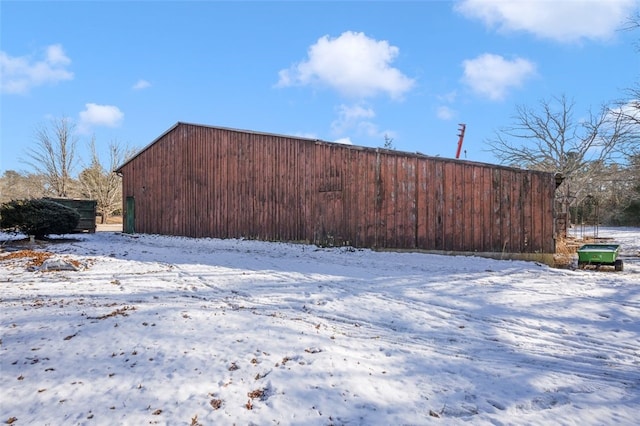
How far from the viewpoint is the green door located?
21227 mm

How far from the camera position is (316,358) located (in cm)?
370

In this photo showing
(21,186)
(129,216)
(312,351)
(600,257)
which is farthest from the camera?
(21,186)

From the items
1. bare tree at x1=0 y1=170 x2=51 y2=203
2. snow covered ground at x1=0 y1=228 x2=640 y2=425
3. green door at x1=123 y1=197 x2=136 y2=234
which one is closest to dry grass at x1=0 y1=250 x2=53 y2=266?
snow covered ground at x1=0 y1=228 x2=640 y2=425

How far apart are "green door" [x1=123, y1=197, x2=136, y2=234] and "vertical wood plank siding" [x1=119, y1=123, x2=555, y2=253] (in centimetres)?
38

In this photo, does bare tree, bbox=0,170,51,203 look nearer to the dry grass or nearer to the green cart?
the dry grass

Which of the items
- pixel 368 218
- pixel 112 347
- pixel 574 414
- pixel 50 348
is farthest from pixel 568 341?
pixel 368 218

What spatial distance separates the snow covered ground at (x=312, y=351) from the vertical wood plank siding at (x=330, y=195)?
422cm

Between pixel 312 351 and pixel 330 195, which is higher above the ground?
pixel 330 195

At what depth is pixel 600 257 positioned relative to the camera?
9820mm

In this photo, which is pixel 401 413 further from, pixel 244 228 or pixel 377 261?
pixel 244 228

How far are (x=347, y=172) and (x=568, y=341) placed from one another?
10162 mm

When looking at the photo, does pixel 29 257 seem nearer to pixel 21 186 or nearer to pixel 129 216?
pixel 129 216

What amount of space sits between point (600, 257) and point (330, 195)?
28.2ft

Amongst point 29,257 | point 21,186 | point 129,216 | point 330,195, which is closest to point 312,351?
point 29,257
